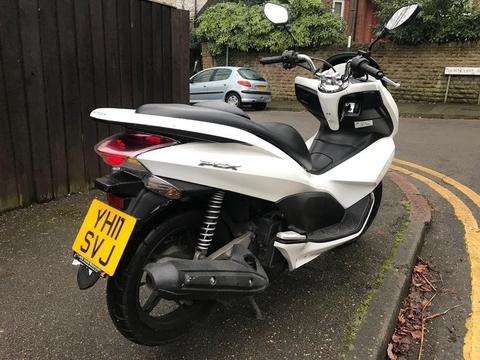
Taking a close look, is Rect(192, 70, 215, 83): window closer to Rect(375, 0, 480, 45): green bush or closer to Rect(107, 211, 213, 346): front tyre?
Rect(375, 0, 480, 45): green bush

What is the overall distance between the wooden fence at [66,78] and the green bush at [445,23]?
1092 cm

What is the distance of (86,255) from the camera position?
2049 millimetres

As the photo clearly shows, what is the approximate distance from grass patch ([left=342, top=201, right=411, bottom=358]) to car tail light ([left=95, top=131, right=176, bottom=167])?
1.44 meters

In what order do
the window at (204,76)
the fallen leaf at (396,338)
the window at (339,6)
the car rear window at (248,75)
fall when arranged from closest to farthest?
the fallen leaf at (396,338) < the car rear window at (248,75) < the window at (204,76) < the window at (339,6)

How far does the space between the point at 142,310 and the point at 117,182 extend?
637mm

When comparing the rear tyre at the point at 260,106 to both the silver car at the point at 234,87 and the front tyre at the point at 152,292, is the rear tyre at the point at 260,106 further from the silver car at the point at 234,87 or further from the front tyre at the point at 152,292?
the front tyre at the point at 152,292

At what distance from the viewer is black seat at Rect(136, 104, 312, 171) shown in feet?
6.66

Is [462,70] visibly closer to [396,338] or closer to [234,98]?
[234,98]

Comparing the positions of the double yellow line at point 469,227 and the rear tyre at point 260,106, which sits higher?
the double yellow line at point 469,227

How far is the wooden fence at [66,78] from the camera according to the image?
387 centimetres

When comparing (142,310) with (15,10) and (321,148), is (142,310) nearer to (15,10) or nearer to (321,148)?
(321,148)

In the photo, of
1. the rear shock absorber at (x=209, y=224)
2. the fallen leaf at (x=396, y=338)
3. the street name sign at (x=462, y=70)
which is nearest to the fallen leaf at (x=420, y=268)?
the fallen leaf at (x=396, y=338)

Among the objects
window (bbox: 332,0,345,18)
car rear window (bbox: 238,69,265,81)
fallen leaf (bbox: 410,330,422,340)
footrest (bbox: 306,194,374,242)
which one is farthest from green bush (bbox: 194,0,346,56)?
fallen leaf (bbox: 410,330,422,340)

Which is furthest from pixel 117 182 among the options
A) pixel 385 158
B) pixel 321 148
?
pixel 385 158
